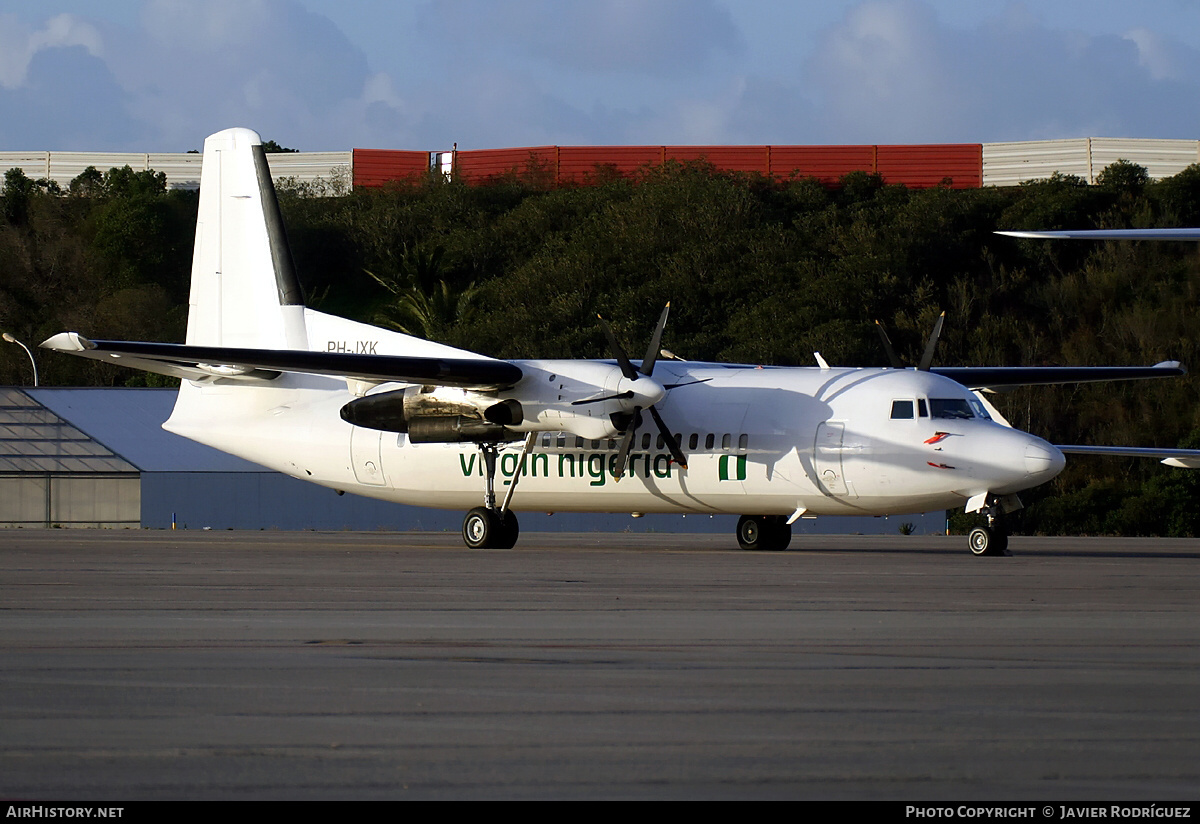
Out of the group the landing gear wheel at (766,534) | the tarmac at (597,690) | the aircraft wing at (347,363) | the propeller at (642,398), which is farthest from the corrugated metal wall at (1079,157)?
the tarmac at (597,690)

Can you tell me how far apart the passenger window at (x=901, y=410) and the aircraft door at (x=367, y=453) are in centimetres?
933

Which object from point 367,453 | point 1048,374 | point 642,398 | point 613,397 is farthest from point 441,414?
point 1048,374

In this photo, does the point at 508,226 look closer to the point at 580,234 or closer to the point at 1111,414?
the point at 580,234

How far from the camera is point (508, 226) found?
73.9 metres

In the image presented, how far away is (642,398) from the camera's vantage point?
22.4 metres

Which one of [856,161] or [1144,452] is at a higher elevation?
[856,161]

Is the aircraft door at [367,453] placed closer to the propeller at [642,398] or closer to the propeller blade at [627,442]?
the propeller at [642,398]

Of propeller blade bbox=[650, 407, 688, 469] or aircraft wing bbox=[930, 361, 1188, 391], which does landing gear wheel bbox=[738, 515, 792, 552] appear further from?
aircraft wing bbox=[930, 361, 1188, 391]

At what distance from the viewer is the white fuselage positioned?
21297mm

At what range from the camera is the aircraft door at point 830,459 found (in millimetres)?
21891

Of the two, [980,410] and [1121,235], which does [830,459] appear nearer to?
[980,410]

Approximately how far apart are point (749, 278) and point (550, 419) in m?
39.4

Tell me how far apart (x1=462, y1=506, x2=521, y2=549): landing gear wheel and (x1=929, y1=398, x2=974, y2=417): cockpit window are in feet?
23.9

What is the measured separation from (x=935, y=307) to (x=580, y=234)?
59.8 ft
